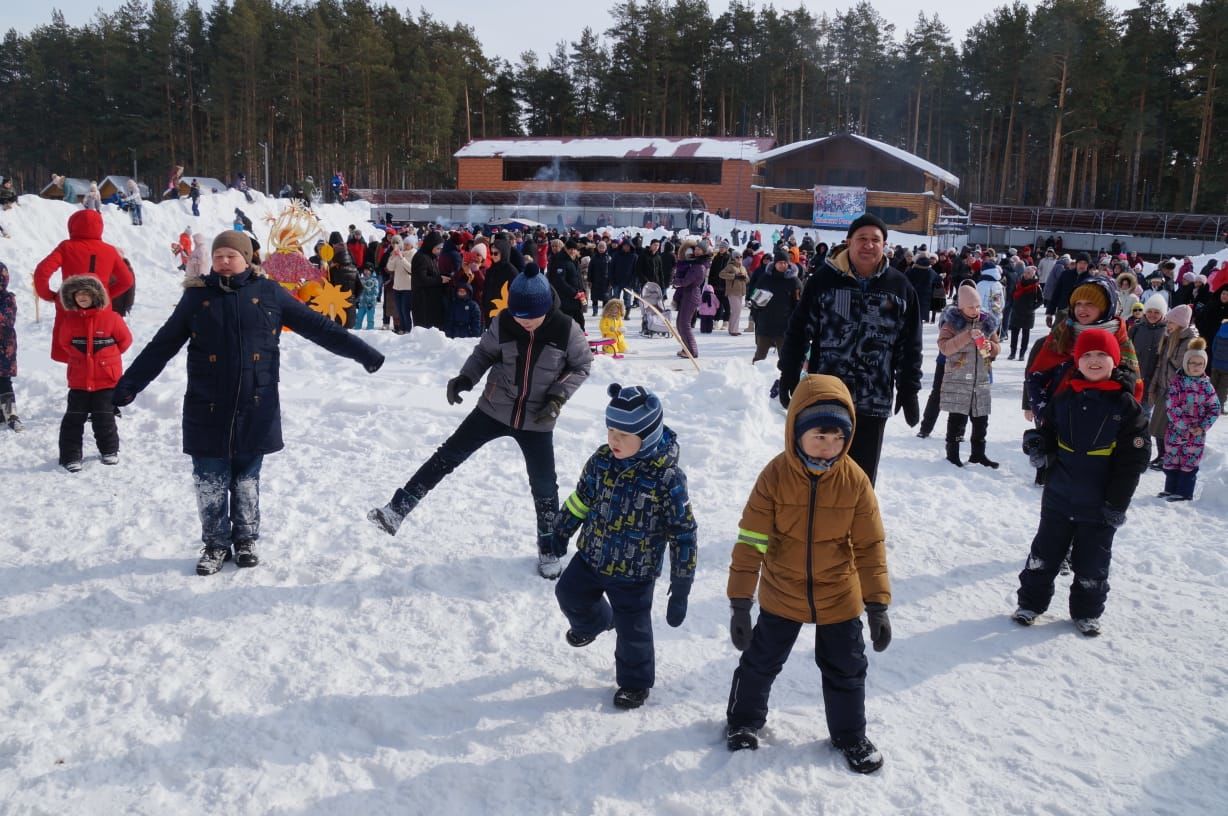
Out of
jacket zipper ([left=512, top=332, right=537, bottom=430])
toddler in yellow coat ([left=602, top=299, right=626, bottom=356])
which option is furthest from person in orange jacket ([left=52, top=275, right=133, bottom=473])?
toddler in yellow coat ([left=602, top=299, right=626, bottom=356])

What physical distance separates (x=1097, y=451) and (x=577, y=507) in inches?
95.8

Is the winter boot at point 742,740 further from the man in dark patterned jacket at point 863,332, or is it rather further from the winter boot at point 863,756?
the man in dark patterned jacket at point 863,332

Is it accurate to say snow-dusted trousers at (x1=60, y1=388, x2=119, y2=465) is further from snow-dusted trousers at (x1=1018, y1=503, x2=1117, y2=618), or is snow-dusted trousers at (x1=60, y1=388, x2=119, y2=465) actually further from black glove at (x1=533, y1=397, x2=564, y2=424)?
snow-dusted trousers at (x1=1018, y1=503, x2=1117, y2=618)

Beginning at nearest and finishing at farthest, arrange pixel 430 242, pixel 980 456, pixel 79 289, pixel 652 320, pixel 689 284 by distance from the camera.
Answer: pixel 79 289, pixel 980 456, pixel 689 284, pixel 430 242, pixel 652 320

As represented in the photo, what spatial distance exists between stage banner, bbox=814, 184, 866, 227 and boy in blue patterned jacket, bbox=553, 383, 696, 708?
39.3m

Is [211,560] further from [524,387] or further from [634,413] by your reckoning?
[634,413]

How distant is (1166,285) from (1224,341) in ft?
20.8

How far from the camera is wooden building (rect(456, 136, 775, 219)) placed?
44.8 metres

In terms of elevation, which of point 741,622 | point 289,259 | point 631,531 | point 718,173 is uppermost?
point 718,173

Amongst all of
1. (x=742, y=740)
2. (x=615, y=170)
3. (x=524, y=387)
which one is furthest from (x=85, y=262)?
(x=615, y=170)

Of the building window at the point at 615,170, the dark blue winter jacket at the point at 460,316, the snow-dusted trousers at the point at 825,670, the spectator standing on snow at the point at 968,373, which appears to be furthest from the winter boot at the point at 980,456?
the building window at the point at 615,170

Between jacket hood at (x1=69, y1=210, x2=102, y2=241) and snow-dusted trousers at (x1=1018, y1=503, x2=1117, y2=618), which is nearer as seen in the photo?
snow-dusted trousers at (x1=1018, y1=503, x2=1117, y2=618)

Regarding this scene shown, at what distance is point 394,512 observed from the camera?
4.20m

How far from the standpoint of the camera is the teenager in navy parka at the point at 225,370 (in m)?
3.91
